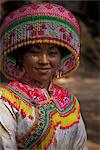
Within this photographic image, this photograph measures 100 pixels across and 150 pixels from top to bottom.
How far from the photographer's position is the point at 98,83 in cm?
1012

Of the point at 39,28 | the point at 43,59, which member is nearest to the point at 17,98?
the point at 43,59

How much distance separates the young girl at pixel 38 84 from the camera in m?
2.21

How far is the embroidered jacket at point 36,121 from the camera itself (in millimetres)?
2201

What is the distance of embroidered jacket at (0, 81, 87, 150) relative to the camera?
7.22 ft

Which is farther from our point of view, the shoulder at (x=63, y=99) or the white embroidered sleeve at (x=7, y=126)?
the shoulder at (x=63, y=99)

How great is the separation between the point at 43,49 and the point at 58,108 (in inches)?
12.8

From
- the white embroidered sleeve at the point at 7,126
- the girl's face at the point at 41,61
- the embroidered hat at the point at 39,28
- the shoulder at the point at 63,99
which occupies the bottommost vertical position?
the white embroidered sleeve at the point at 7,126

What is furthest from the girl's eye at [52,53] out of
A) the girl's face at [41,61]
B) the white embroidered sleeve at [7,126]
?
the white embroidered sleeve at [7,126]

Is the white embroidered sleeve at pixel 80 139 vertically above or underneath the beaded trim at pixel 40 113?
underneath

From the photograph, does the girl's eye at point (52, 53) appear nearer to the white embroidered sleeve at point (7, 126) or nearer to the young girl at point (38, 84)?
the young girl at point (38, 84)

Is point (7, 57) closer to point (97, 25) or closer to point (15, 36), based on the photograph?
point (15, 36)

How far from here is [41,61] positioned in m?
2.27

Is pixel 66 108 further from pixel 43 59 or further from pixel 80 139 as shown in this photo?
pixel 43 59

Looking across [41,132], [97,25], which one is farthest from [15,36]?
[97,25]
